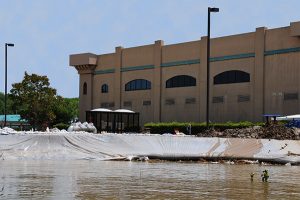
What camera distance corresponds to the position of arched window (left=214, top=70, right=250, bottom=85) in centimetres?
5605

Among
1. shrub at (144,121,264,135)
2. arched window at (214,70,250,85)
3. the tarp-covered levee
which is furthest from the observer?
arched window at (214,70,250,85)

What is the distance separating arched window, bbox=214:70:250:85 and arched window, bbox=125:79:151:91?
35.2ft

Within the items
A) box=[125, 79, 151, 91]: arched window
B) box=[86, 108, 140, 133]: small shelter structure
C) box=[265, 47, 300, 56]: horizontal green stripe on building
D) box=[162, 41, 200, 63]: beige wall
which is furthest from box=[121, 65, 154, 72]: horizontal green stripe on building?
box=[265, 47, 300, 56]: horizontal green stripe on building

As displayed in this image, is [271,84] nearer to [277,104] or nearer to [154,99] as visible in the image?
[277,104]

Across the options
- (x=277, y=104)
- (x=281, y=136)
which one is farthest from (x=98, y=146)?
(x=277, y=104)

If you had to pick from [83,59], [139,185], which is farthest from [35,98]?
[139,185]

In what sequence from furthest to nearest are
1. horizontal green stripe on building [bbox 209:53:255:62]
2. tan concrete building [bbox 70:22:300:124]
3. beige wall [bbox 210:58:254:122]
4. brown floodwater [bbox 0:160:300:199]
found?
horizontal green stripe on building [bbox 209:53:255:62], beige wall [bbox 210:58:254:122], tan concrete building [bbox 70:22:300:124], brown floodwater [bbox 0:160:300:199]

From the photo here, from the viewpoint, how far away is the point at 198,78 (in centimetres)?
6047

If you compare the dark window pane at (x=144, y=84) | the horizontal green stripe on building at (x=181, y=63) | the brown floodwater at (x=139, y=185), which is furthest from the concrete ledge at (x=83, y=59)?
the brown floodwater at (x=139, y=185)

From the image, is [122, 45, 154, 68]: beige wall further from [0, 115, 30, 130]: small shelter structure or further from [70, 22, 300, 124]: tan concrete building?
[0, 115, 30, 130]: small shelter structure

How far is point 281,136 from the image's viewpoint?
3284 centimetres

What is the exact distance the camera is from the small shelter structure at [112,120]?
54281mm

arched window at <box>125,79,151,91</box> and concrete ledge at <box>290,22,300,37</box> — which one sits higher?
concrete ledge at <box>290,22,300,37</box>

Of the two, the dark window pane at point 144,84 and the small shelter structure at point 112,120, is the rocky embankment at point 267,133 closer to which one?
the small shelter structure at point 112,120
